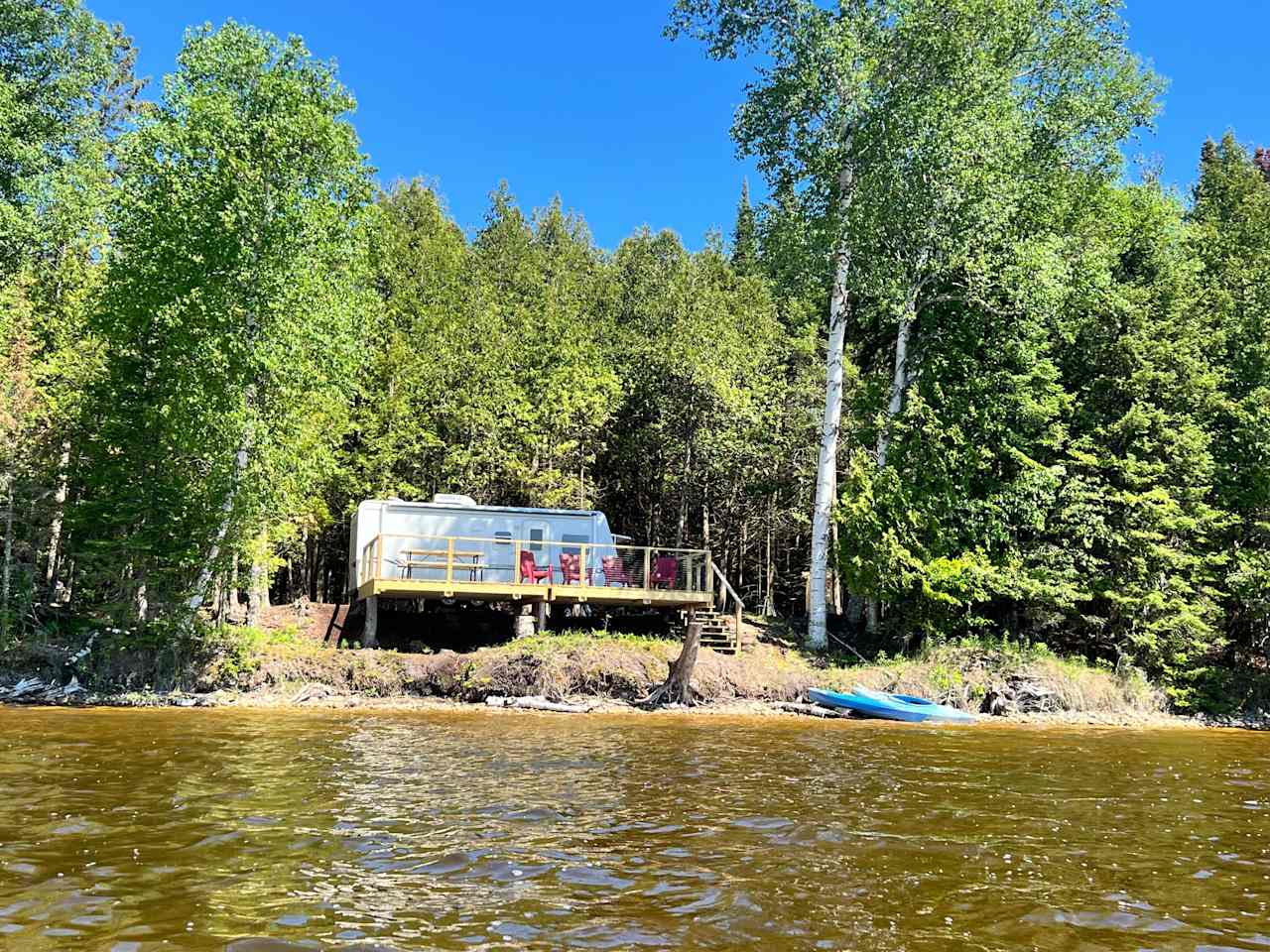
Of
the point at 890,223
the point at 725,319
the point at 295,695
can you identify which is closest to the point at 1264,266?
the point at 890,223

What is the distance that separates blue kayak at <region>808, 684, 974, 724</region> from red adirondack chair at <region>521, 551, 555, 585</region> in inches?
282

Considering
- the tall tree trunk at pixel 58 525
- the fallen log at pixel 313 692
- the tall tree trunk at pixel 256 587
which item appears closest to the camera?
the fallen log at pixel 313 692

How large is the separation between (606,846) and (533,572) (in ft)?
50.3

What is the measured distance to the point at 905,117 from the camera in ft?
76.2

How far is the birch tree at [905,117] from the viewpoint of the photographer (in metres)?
23.5

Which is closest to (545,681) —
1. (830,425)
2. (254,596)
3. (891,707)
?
(891,707)

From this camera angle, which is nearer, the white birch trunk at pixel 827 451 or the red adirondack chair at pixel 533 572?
the red adirondack chair at pixel 533 572

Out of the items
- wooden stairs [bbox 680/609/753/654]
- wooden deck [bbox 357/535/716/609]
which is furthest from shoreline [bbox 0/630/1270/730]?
wooden deck [bbox 357/535/716/609]

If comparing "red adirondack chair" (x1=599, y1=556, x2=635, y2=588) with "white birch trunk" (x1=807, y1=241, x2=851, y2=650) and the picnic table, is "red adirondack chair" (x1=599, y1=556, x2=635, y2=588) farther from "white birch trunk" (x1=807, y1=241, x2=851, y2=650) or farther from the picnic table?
"white birch trunk" (x1=807, y1=241, x2=851, y2=650)

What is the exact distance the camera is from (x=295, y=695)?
64.1 ft

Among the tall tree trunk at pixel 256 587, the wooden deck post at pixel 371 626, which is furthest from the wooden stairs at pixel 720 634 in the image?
the tall tree trunk at pixel 256 587

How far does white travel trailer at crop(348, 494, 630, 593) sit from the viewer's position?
24.2m

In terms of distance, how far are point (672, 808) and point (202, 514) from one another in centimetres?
1555

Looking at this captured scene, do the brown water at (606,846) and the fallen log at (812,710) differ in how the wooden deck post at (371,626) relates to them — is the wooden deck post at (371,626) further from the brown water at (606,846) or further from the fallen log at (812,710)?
the fallen log at (812,710)
